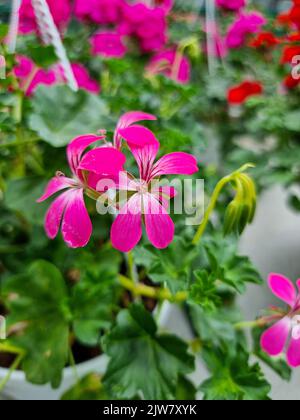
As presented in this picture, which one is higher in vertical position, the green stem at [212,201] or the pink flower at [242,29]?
the pink flower at [242,29]

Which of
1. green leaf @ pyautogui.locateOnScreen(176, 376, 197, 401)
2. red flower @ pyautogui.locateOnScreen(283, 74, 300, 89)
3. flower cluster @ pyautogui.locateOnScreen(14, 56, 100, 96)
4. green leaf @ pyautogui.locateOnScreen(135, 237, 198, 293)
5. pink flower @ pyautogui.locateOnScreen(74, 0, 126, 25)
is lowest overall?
green leaf @ pyautogui.locateOnScreen(176, 376, 197, 401)

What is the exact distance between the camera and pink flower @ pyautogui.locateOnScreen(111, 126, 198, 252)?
0.32 metres

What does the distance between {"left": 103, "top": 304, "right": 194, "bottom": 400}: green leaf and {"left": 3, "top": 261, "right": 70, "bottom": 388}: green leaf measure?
0.06 meters

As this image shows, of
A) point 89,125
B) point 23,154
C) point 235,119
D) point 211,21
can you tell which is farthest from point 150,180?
point 235,119

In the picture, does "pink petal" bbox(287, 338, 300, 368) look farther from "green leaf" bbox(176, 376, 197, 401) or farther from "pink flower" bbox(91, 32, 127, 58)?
"pink flower" bbox(91, 32, 127, 58)

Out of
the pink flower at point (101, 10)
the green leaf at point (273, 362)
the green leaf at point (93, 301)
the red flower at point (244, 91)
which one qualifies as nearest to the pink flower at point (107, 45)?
the pink flower at point (101, 10)

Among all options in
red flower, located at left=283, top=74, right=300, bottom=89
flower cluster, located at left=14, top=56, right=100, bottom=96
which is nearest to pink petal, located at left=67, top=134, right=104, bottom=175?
flower cluster, located at left=14, top=56, right=100, bottom=96

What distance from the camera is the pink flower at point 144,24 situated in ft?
2.58

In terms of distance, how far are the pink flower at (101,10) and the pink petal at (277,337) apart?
2.03ft

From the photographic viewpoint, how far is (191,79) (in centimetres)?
104

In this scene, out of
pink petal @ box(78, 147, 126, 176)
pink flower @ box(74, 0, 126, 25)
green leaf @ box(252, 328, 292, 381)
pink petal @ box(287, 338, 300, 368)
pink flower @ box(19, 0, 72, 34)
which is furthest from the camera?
pink flower @ box(74, 0, 126, 25)

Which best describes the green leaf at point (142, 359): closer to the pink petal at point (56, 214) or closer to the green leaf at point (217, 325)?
the green leaf at point (217, 325)

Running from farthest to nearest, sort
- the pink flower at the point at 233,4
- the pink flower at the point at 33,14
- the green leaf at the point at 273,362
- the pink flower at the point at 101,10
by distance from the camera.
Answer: the pink flower at the point at 233,4 → the pink flower at the point at 101,10 → the pink flower at the point at 33,14 → the green leaf at the point at 273,362

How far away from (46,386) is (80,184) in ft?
1.15
